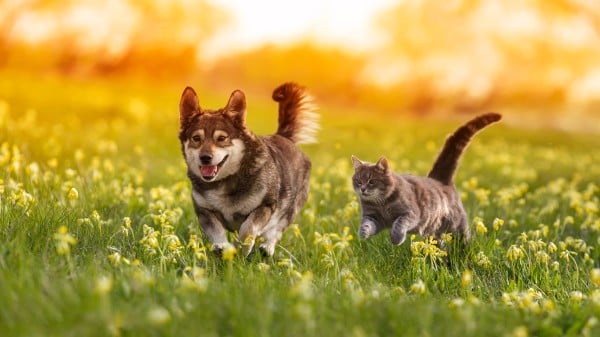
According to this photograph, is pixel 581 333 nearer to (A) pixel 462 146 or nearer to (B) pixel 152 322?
(B) pixel 152 322

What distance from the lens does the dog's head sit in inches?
261

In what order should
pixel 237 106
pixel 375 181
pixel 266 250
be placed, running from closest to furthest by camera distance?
1. pixel 237 106
2. pixel 266 250
3. pixel 375 181

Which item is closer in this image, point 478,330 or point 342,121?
point 478,330

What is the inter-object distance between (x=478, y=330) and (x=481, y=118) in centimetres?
400

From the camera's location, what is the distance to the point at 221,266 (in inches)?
264

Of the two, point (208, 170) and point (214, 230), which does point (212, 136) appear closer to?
point (208, 170)

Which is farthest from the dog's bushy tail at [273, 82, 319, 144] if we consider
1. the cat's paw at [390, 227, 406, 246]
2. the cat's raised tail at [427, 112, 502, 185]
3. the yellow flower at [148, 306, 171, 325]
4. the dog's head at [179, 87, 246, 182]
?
the yellow flower at [148, 306, 171, 325]

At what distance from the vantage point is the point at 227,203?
6.89 m

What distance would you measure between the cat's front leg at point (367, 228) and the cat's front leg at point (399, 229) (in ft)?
0.70

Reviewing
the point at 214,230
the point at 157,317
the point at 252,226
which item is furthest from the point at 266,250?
the point at 157,317

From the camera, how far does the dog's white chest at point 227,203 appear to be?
6859 mm

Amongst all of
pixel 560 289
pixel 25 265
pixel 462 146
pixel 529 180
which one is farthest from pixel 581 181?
pixel 25 265

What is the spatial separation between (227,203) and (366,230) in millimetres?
1402

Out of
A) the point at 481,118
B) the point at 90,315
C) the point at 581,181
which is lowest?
the point at 581,181
